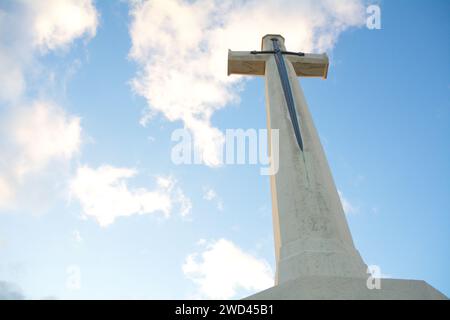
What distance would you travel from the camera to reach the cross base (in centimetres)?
403

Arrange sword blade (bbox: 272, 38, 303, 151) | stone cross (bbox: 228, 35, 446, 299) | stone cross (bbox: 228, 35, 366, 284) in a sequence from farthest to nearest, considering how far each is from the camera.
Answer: sword blade (bbox: 272, 38, 303, 151) → stone cross (bbox: 228, 35, 366, 284) → stone cross (bbox: 228, 35, 446, 299)

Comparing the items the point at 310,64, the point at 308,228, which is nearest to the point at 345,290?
Answer: the point at 308,228

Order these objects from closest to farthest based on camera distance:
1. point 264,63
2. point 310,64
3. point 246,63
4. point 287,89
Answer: point 287,89
point 264,63
point 246,63
point 310,64

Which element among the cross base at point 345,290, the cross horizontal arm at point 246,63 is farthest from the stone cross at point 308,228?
the cross horizontal arm at point 246,63

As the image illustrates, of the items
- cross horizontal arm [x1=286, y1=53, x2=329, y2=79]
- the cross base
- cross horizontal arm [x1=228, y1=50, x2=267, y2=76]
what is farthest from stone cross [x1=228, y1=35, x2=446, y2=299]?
cross horizontal arm [x1=286, y1=53, x2=329, y2=79]

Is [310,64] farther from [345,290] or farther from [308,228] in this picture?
[345,290]

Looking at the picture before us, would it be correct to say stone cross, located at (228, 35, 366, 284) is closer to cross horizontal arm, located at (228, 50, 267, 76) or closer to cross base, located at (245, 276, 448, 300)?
cross base, located at (245, 276, 448, 300)

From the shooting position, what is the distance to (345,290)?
161 inches

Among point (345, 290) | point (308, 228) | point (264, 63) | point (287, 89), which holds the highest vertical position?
point (264, 63)

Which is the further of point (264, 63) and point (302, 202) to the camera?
point (264, 63)

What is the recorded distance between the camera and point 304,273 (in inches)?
190
